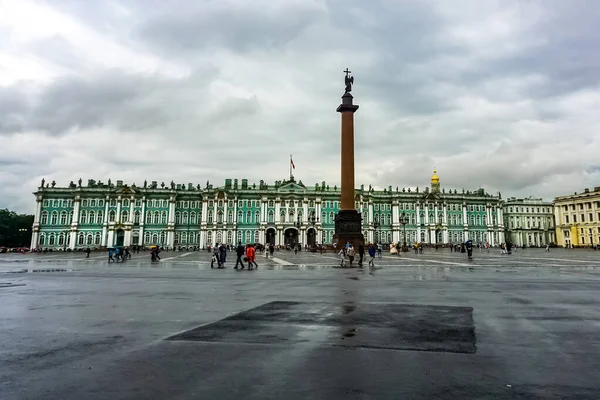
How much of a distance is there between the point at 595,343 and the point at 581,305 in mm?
4550

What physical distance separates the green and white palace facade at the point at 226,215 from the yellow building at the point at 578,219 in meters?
19.2

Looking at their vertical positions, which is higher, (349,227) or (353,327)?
(349,227)

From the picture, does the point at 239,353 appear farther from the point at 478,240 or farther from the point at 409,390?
the point at 478,240

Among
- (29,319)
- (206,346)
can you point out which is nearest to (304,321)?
(206,346)

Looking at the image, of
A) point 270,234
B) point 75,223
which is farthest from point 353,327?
point 75,223

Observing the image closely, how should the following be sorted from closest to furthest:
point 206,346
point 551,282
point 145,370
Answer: point 145,370, point 206,346, point 551,282

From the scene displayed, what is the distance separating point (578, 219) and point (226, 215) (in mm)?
89150

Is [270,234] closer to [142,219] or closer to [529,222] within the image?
[142,219]

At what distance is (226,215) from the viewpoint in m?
98.6

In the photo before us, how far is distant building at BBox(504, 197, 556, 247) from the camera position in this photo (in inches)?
5022

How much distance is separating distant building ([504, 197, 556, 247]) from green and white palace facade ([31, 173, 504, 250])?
22.6m

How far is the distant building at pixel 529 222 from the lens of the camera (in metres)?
128

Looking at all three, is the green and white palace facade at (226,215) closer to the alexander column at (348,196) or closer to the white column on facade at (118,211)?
the white column on facade at (118,211)

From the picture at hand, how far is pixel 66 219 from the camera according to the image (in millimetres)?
93875
